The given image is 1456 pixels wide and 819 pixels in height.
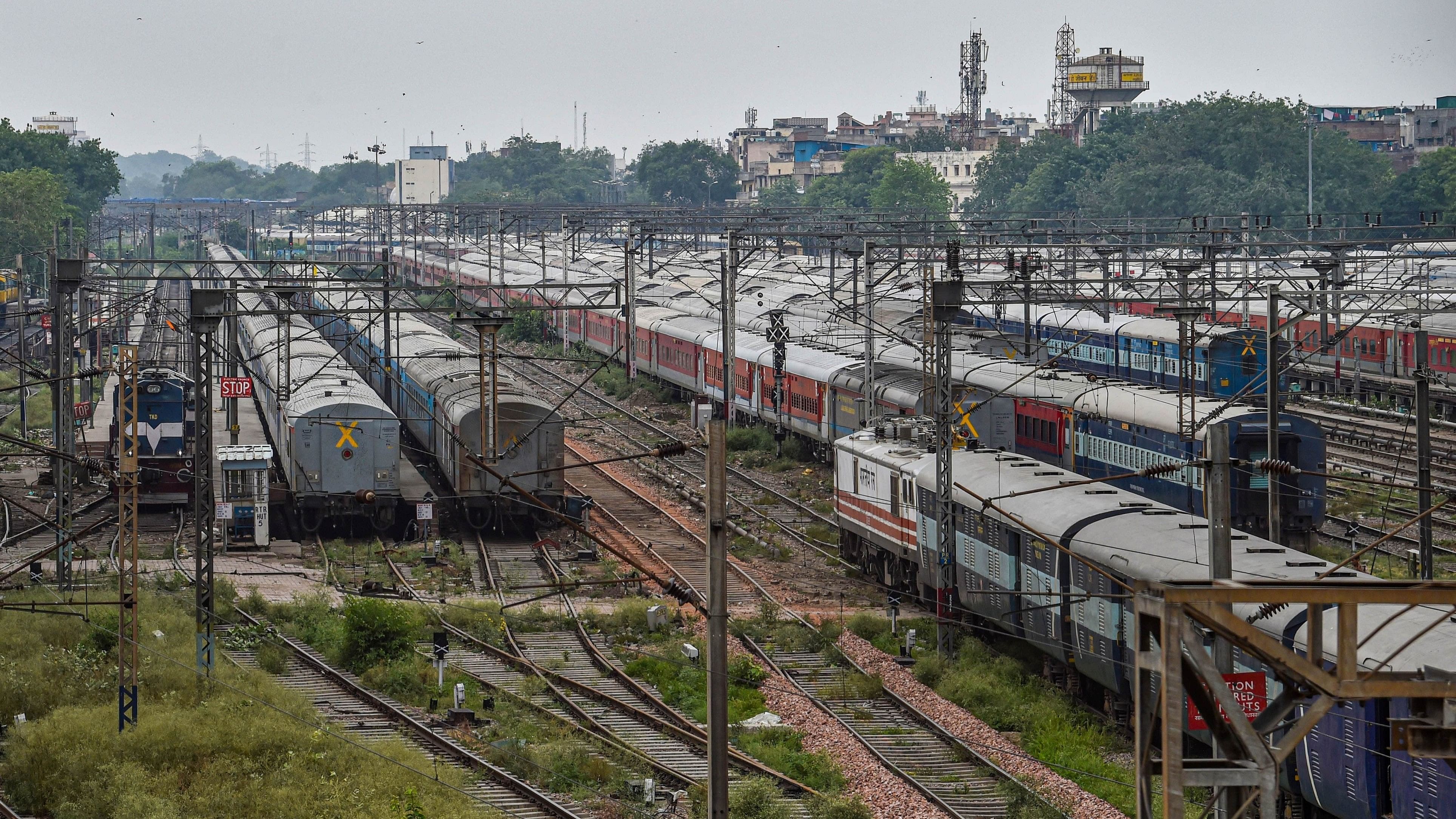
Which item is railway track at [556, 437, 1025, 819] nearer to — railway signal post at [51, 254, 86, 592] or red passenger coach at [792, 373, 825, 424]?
railway signal post at [51, 254, 86, 592]

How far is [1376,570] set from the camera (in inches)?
1035

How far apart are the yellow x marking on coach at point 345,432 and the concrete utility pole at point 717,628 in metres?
20.0

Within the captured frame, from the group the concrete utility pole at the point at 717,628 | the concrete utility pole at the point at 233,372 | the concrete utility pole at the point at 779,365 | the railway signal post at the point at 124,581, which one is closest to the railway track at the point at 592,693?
the railway signal post at the point at 124,581

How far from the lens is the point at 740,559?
97.8ft

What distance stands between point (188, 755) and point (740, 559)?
13.7 m

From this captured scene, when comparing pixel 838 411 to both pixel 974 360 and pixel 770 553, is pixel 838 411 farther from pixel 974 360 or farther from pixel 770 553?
pixel 770 553

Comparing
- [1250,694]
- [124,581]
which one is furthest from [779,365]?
[1250,694]

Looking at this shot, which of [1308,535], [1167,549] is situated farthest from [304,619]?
[1308,535]

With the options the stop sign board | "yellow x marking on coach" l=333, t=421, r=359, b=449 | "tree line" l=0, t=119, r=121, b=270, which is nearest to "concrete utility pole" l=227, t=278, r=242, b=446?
the stop sign board

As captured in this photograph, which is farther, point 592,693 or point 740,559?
point 740,559

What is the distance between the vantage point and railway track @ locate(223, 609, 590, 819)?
17.0m

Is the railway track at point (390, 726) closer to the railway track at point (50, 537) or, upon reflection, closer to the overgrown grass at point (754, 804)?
the overgrown grass at point (754, 804)

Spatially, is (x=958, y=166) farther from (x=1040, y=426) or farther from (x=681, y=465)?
(x=1040, y=426)

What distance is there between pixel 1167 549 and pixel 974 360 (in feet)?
72.2
